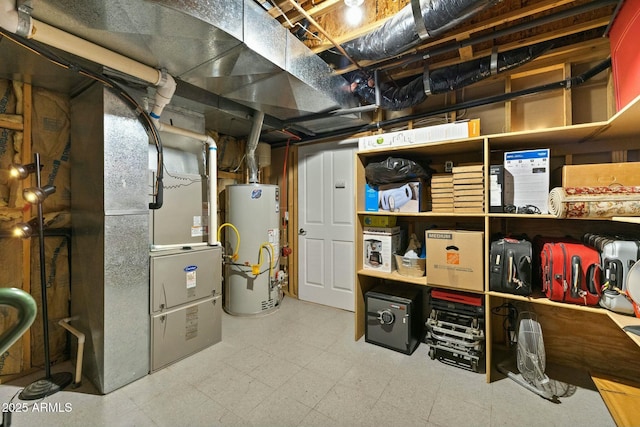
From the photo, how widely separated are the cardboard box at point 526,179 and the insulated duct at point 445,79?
0.75m

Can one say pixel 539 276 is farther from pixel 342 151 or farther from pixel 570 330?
pixel 342 151

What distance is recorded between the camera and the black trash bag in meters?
2.31

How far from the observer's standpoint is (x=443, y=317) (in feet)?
7.25

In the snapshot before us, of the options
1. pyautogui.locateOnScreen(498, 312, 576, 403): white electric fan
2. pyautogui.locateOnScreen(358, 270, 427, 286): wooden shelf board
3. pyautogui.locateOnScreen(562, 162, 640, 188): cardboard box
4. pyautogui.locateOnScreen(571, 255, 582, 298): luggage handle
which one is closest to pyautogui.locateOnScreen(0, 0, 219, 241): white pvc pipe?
pyautogui.locateOnScreen(358, 270, 427, 286): wooden shelf board

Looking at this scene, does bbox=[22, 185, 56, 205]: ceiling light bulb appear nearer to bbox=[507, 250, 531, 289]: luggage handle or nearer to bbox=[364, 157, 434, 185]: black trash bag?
bbox=[364, 157, 434, 185]: black trash bag

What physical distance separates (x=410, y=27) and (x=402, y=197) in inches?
49.2

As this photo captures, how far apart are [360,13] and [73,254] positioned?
287 cm

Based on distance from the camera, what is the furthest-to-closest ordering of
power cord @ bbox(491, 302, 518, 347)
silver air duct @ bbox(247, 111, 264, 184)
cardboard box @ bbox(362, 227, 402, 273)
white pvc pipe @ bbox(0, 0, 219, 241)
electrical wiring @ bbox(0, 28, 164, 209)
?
silver air duct @ bbox(247, 111, 264, 184) → cardboard box @ bbox(362, 227, 402, 273) → power cord @ bbox(491, 302, 518, 347) → electrical wiring @ bbox(0, 28, 164, 209) → white pvc pipe @ bbox(0, 0, 219, 241)

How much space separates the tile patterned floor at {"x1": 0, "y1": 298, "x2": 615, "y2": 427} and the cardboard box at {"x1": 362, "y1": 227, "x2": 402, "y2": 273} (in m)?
0.74

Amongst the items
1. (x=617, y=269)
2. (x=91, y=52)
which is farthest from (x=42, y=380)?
(x=617, y=269)

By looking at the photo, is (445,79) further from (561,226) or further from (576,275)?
(576,275)

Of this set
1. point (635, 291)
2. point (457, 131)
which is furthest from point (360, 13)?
point (635, 291)

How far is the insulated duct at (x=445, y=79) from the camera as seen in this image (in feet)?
6.82

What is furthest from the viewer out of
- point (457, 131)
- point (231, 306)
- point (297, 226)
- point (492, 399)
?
point (297, 226)
